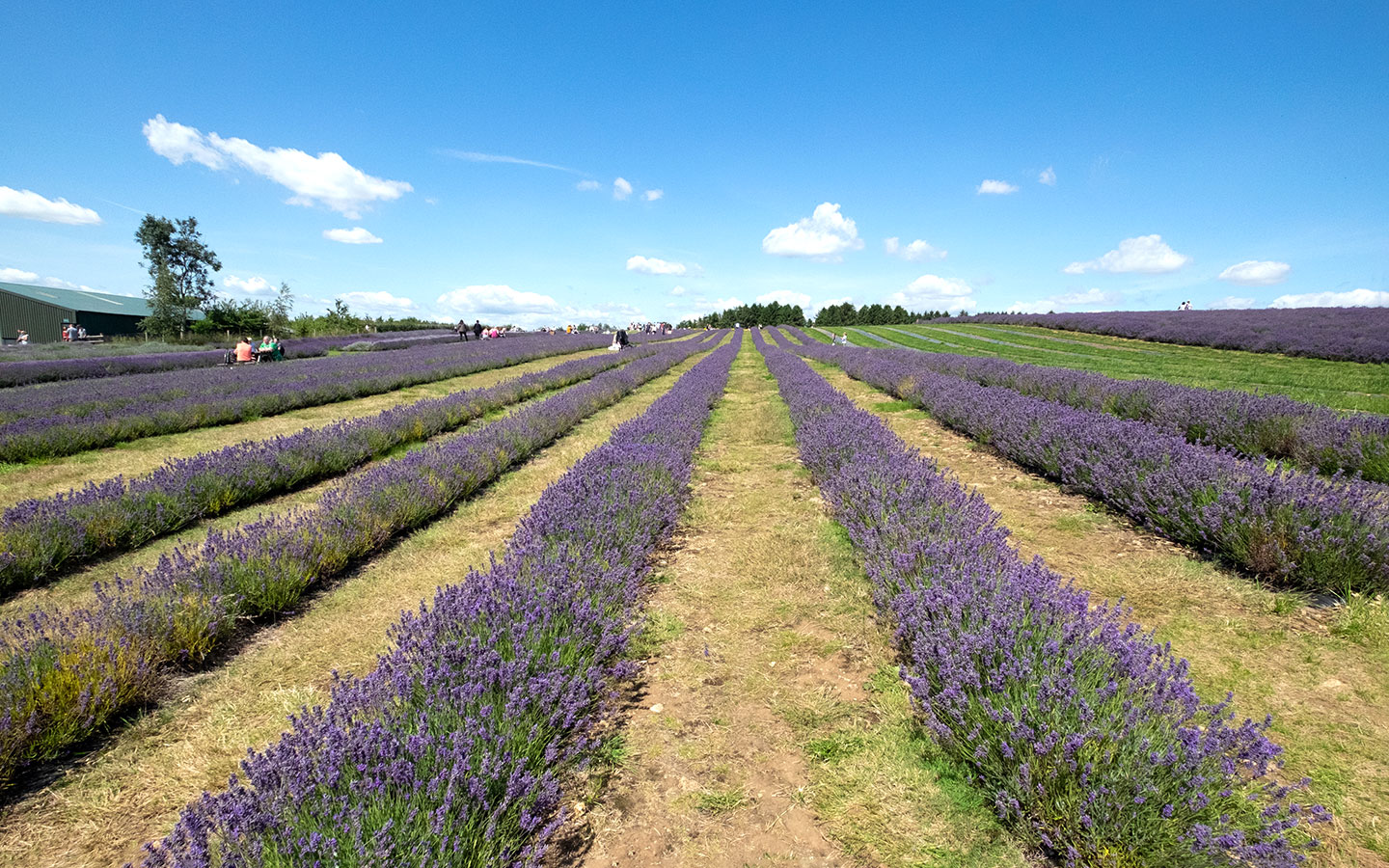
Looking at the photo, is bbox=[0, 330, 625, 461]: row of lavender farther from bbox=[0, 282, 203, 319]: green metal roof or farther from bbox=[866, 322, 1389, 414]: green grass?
bbox=[0, 282, 203, 319]: green metal roof

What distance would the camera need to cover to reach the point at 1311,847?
165 cm

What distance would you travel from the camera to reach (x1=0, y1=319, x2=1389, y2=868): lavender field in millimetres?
1688

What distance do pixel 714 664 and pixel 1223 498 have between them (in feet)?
12.4

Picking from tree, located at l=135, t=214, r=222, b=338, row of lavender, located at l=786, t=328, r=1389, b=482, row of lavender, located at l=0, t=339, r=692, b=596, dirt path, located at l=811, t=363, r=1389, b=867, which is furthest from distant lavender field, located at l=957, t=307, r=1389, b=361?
tree, located at l=135, t=214, r=222, b=338

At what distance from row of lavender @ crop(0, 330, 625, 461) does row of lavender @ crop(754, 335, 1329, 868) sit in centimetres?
1098

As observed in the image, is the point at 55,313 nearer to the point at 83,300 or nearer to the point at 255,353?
the point at 83,300

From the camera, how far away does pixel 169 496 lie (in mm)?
4957

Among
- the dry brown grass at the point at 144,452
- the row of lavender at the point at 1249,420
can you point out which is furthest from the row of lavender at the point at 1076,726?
the dry brown grass at the point at 144,452

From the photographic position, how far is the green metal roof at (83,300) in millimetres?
37219

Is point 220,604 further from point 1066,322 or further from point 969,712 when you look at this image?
point 1066,322

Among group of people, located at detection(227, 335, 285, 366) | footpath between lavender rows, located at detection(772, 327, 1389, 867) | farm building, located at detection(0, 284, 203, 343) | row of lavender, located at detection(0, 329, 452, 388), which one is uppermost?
farm building, located at detection(0, 284, 203, 343)

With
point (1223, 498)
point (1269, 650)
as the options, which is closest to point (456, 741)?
point (1269, 650)

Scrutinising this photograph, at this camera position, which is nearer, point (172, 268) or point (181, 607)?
point (181, 607)

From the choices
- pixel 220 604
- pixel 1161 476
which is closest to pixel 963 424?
pixel 1161 476
